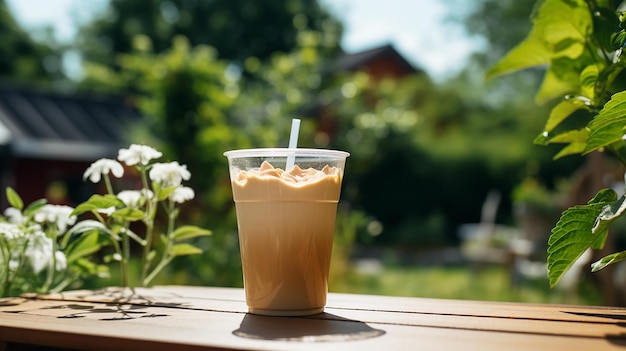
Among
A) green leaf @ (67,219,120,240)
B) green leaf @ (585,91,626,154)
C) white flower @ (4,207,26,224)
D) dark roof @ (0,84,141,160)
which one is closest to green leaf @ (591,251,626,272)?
green leaf @ (585,91,626,154)

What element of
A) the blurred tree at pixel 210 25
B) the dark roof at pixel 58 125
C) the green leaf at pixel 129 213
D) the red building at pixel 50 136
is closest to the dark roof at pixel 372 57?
the blurred tree at pixel 210 25

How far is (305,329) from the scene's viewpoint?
101 centimetres

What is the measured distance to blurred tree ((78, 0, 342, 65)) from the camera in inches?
860

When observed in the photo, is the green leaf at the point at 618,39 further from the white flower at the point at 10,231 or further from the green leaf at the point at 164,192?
the white flower at the point at 10,231

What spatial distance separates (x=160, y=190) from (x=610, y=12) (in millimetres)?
1009

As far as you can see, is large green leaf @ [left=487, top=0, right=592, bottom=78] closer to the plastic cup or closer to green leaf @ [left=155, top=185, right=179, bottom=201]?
the plastic cup

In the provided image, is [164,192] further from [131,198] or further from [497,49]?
[497,49]

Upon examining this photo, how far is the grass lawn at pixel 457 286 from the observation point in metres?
5.43

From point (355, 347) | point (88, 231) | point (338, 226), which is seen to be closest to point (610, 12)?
point (355, 347)

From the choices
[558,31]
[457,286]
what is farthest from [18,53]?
[558,31]

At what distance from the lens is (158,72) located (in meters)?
4.59

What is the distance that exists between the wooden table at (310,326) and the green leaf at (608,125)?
0.94 ft

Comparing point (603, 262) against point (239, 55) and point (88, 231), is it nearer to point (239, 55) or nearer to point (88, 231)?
point (88, 231)

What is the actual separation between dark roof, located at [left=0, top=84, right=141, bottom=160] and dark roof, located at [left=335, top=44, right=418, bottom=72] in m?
6.08
